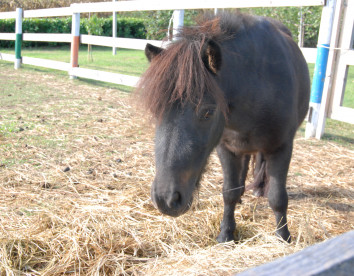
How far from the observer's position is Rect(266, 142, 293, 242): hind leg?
292 centimetres

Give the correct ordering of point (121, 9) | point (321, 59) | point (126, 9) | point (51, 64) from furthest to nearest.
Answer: point (51, 64) → point (121, 9) → point (126, 9) → point (321, 59)

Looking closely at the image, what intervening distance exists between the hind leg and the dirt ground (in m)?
0.15

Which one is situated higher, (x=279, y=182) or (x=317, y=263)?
(x=317, y=263)

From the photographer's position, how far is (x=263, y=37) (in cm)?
281

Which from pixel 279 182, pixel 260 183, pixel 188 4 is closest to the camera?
pixel 279 182

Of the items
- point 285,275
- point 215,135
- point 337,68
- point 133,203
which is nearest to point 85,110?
point 133,203

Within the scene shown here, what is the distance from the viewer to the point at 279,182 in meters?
2.97

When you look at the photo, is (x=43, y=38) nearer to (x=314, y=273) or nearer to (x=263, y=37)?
(x=263, y=37)

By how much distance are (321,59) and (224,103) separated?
403 cm

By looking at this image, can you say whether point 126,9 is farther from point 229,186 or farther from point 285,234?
point 285,234

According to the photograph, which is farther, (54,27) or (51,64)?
(54,27)

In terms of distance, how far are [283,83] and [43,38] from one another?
1000 cm

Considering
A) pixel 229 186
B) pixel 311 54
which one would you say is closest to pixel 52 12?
pixel 311 54

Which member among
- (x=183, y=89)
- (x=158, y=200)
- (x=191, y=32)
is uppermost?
(x=191, y=32)
